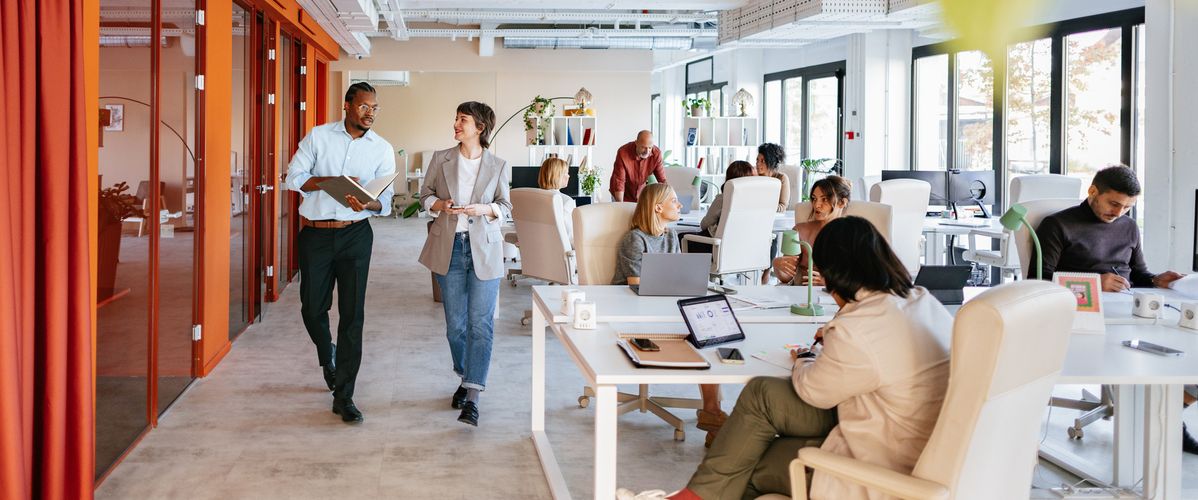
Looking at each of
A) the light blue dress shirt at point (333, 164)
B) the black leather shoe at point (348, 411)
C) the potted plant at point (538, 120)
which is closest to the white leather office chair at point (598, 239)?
the light blue dress shirt at point (333, 164)

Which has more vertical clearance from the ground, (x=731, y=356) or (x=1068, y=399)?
(x=731, y=356)

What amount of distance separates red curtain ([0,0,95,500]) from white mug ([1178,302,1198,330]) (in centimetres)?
375

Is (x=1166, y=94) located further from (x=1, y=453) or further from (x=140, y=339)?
(x=1, y=453)

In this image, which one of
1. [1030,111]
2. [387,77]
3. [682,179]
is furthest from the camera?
[387,77]

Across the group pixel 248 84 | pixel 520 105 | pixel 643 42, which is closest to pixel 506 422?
pixel 248 84

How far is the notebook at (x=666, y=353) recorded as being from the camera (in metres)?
2.80

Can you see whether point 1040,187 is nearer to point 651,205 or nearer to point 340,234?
point 651,205

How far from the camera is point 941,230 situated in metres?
7.53

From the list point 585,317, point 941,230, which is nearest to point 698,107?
point 941,230

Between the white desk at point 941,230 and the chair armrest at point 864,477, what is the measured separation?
557 cm

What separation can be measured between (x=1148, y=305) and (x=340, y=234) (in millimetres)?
3439

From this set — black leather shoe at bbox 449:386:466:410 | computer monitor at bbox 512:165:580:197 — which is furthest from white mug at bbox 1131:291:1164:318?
computer monitor at bbox 512:165:580:197

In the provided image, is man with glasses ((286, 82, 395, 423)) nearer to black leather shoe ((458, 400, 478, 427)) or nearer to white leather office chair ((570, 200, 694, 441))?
black leather shoe ((458, 400, 478, 427))

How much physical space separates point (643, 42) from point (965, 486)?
518 inches
